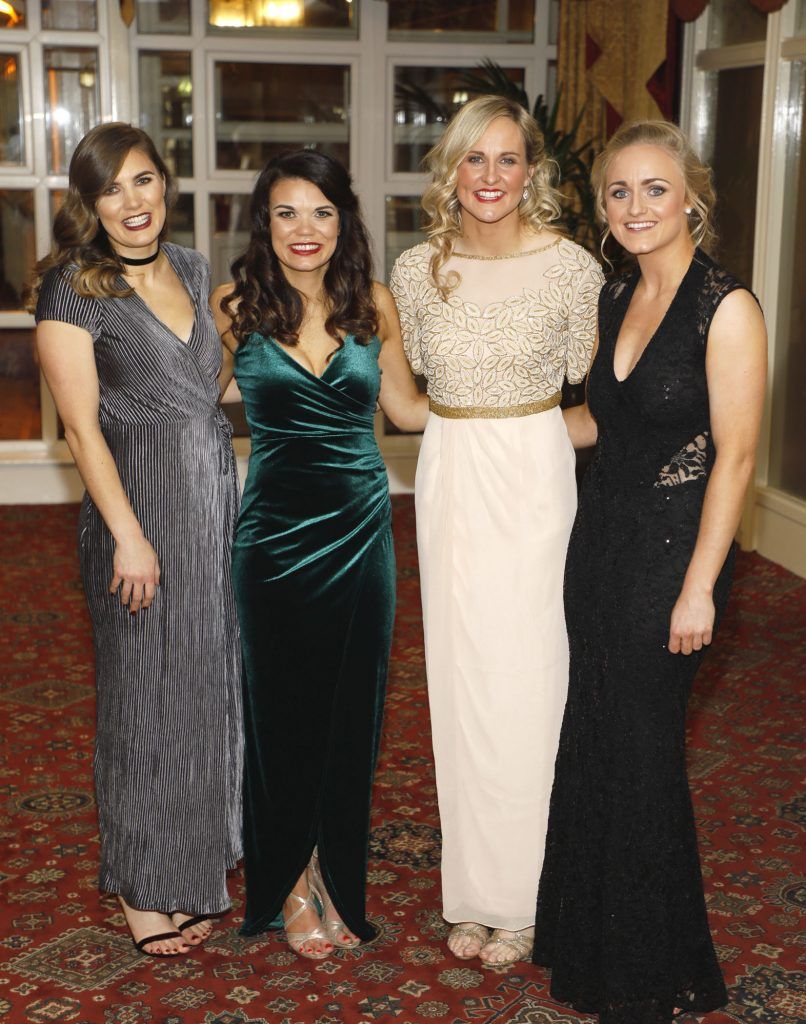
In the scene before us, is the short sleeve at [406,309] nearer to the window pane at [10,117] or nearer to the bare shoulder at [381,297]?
the bare shoulder at [381,297]

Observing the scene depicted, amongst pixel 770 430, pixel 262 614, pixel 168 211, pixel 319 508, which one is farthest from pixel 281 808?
pixel 770 430

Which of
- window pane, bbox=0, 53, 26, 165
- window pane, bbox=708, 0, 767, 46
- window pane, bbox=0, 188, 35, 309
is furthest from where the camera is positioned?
window pane, bbox=0, 188, 35, 309

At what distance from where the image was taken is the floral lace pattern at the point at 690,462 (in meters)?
2.40

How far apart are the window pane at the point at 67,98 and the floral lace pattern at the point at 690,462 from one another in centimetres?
568

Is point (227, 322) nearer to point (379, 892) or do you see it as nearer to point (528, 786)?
point (528, 786)

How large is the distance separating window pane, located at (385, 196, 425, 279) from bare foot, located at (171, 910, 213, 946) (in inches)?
205

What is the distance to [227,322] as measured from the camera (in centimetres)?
290

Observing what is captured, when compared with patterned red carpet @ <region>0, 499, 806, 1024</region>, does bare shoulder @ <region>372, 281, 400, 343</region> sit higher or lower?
higher

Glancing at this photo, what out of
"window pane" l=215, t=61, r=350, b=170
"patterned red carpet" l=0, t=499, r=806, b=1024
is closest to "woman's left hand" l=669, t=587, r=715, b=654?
"patterned red carpet" l=0, t=499, r=806, b=1024

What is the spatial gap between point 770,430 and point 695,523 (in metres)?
4.23

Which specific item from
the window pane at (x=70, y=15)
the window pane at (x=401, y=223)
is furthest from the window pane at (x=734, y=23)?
the window pane at (x=70, y=15)

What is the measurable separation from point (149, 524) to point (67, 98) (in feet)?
17.1

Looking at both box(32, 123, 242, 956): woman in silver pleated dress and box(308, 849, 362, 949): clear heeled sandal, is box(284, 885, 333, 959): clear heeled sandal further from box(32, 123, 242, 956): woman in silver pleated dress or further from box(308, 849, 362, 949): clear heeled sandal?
box(32, 123, 242, 956): woman in silver pleated dress

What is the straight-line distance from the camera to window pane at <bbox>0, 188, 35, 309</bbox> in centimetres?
733
